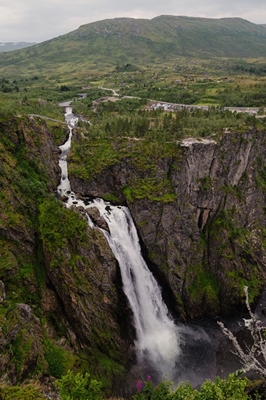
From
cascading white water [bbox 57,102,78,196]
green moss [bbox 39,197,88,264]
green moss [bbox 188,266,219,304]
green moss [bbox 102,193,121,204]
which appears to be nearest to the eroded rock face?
green moss [bbox 188,266,219,304]

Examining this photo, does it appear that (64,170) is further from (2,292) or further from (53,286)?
(2,292)

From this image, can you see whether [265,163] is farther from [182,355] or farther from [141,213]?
[182,355]

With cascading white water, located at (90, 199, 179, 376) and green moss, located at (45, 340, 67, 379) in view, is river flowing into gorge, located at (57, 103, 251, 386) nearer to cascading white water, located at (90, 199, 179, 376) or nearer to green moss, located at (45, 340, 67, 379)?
cascading white water, located at (90, 199, 179, 376)

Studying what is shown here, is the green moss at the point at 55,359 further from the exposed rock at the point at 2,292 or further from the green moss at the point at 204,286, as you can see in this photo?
the green moss at the point at 204,286

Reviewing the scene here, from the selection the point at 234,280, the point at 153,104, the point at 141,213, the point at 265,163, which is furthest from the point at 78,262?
the point at 153,104

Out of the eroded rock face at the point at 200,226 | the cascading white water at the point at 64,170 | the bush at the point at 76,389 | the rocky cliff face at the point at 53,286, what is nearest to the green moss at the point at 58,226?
the rocky cliff face at the point at 53,286

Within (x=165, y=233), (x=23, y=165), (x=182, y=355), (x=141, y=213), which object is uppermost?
(x=23, y=165)
